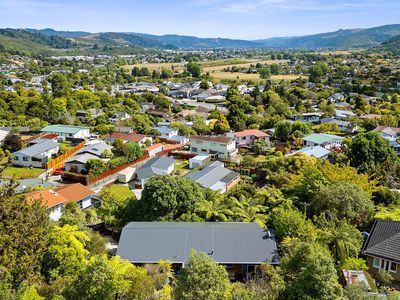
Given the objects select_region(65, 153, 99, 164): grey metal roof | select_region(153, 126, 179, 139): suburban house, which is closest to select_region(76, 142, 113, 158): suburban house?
select_region(65, 153, 99, 164): grey metal roof

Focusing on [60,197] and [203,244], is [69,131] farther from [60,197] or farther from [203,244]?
[203,244]

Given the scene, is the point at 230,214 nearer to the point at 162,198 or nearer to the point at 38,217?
the point at 162,198

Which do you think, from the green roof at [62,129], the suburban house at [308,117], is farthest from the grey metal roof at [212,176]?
the suburban house at [308,117]

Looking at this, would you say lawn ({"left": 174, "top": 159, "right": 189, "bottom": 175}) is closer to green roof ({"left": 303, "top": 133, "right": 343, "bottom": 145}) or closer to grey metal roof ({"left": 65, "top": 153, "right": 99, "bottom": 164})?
grey metal roof ({"left": 65, "top": 153, "right": 99, "bottom": 164})

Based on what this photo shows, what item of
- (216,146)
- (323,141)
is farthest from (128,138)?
(323,141)

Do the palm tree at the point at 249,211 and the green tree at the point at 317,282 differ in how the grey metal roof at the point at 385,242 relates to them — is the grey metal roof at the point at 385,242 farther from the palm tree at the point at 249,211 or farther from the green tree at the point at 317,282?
the palm tree at the point at 249,211
